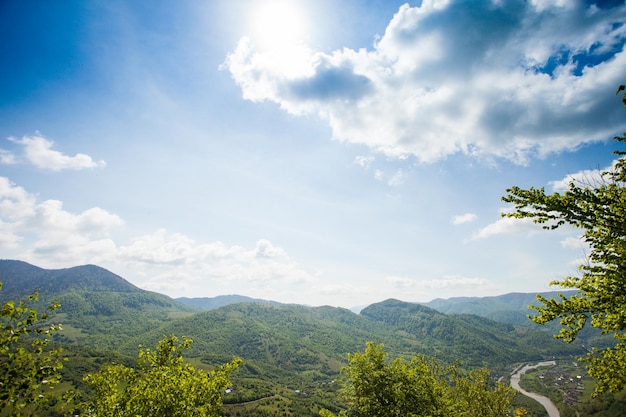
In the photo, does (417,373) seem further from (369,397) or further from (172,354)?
(172,354)

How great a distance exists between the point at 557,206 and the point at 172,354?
25171 mm

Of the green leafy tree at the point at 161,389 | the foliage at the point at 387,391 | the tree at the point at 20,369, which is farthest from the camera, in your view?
the foliage at the point at 387,391

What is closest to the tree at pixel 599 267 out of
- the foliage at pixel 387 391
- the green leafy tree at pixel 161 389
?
the foliage at pixel 387 391

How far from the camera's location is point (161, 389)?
1717 centimetres

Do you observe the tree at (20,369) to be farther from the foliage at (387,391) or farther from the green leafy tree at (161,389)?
the foliage at (387,391)

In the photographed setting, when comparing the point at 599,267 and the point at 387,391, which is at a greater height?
the point at 599,267

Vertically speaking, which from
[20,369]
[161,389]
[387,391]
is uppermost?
[20,369]

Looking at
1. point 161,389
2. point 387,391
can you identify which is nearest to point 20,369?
point 161,389

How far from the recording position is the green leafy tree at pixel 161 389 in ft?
55.6

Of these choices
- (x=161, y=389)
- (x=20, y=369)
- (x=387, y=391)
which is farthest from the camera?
(x=387, y=391)

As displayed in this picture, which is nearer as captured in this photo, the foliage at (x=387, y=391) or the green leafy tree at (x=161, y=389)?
the green leafy tree at (x=161, y=389)

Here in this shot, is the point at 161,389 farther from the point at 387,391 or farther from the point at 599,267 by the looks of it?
the point at 599,267

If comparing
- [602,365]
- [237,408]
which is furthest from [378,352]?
[237,408]

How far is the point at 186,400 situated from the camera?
17219 millimetres
